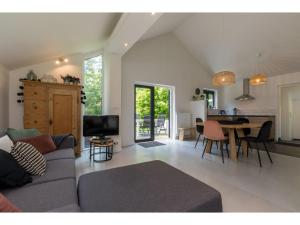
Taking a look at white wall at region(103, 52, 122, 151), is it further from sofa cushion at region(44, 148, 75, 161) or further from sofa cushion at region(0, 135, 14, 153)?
sofa cushion at region(0, 135, 14, 153)

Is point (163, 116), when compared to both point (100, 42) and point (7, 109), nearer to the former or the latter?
point (100, 42)

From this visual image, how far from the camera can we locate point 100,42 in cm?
383

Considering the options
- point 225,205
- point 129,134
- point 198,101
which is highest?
point 198,101

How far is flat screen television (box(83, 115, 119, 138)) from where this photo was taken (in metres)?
3.44

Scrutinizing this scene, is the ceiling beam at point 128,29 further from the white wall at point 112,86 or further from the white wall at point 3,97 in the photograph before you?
the white wall at point 3,97

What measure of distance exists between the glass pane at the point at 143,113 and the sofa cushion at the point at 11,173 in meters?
3.92

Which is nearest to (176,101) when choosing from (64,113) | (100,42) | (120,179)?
(100,42)

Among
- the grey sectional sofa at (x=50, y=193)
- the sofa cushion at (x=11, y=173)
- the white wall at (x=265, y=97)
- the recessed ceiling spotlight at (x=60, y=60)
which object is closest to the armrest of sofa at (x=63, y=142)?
the grey sectional sofa at (x=50, y=193)

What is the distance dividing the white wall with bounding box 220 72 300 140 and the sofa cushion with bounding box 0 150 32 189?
6.98 meters

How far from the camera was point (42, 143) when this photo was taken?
2.32m

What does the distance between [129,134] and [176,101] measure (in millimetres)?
2283

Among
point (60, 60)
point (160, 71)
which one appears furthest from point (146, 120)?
point (60, 60)

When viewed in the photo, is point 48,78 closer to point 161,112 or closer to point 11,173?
point 11,173

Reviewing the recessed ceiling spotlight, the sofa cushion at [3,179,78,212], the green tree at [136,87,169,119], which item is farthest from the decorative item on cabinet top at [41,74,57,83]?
Answer: the sofa cushion at [3,179,78,212]
